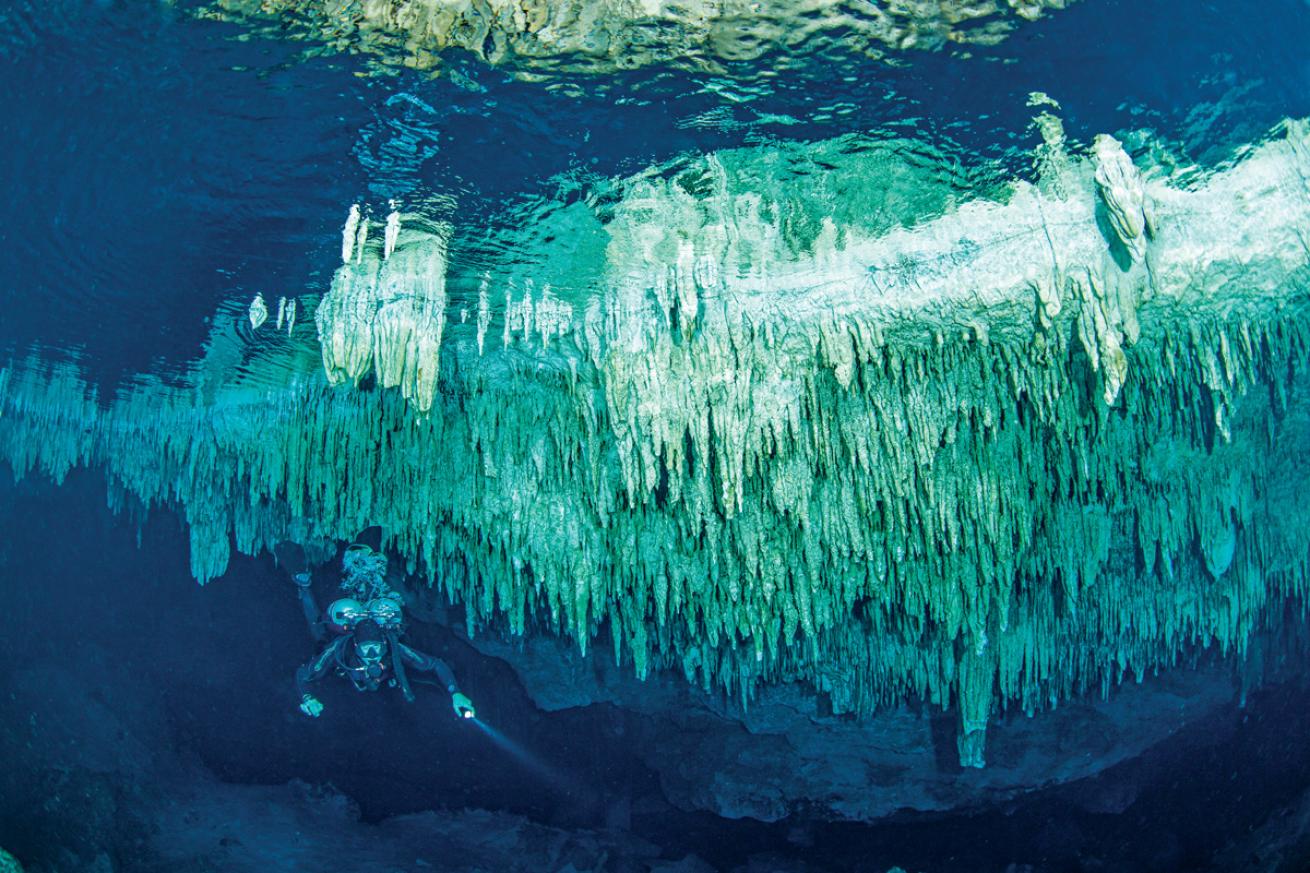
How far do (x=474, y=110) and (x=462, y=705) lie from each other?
694cm

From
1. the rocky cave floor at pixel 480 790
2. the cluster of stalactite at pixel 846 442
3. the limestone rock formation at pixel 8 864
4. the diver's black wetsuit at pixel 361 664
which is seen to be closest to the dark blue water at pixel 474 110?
the cluster of stalactite at pixel 846 442

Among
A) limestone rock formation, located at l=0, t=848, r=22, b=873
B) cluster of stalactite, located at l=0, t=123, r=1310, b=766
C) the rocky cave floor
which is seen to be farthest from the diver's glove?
limestone rock formation, located at l=0, t=848, r=22, b=873

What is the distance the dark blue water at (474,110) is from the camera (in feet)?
14.5

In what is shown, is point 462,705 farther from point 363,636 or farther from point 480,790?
point 363,636

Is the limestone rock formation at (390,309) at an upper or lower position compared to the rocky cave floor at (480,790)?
upper

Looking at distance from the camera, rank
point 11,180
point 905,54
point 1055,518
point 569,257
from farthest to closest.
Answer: point 1055,518 < point 569,257 < point 11,180 < point 905,54

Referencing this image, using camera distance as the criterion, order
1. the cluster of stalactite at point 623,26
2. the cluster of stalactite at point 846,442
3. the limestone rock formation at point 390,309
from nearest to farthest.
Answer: the cluster of stalactite at point 623,26 < the cluster of stalactite at point 846,442 < the limestone rock formation at point 390,309

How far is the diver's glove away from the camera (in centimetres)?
907

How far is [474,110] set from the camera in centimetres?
480

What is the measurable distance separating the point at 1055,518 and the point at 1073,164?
11.8ft

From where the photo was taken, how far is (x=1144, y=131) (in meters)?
4.98

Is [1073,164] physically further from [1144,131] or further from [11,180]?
[11,180]

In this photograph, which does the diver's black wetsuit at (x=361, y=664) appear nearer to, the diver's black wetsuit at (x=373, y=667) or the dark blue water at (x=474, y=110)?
the diver's black wetsuit at (x=373, y=667)

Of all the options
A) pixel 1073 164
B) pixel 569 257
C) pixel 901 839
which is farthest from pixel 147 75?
pixel 901 839
